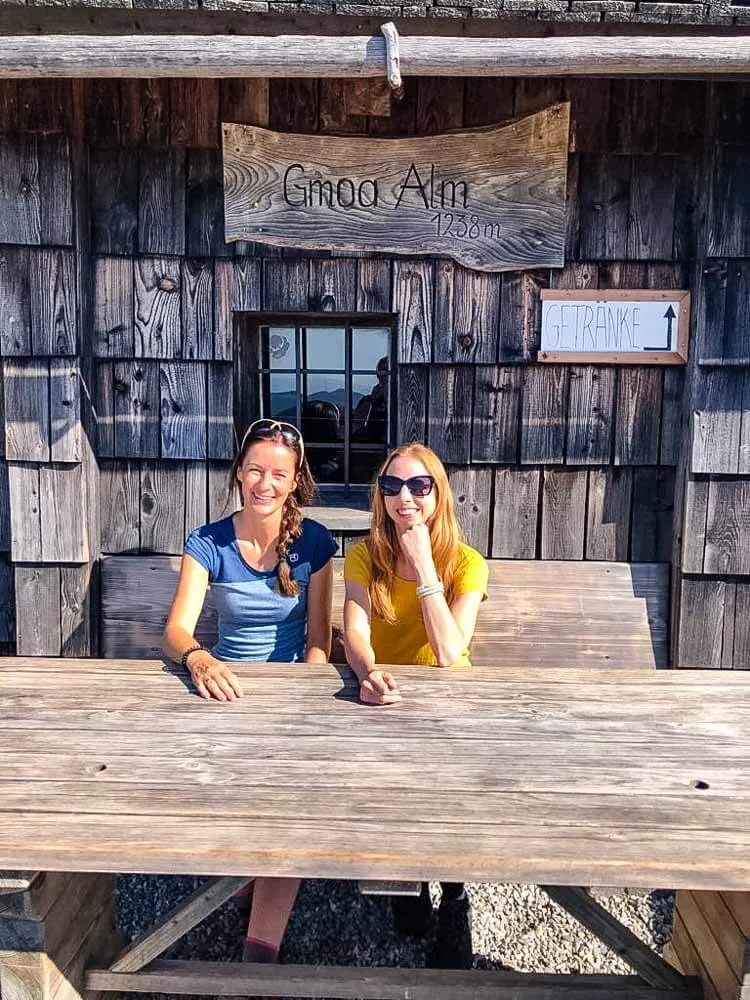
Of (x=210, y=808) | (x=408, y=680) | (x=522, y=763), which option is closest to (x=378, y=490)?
(x=408, y=680)

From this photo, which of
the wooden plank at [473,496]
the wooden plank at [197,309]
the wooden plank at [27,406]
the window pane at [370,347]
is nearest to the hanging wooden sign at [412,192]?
the wooden plank at [197,309]

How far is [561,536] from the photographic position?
3.37 metres

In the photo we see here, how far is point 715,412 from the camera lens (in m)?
3.17

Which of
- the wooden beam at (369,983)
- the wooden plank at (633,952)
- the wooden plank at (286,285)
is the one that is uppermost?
the wooden plank at (286,285)

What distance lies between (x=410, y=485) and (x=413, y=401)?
1.04 m

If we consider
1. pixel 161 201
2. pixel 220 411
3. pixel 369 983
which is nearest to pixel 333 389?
pixel 220 411

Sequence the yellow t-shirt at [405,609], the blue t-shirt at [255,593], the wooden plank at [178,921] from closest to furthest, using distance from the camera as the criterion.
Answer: the wooden plank at [178,921], the yellow t-shirt at [405,609], the blue t-shirt at [255,593]

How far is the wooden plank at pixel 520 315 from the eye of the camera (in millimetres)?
3215

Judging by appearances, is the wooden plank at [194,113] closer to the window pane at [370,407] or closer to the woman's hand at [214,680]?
the window pane at [370,407]

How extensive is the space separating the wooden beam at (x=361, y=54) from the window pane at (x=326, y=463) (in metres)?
1.62

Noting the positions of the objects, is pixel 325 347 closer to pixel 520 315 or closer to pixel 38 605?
pixel 520 315

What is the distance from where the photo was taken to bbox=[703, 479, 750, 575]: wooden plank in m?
3.24

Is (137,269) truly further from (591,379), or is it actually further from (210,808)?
(210,808)

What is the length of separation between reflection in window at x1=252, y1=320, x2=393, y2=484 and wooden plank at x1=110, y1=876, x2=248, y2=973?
206cm
